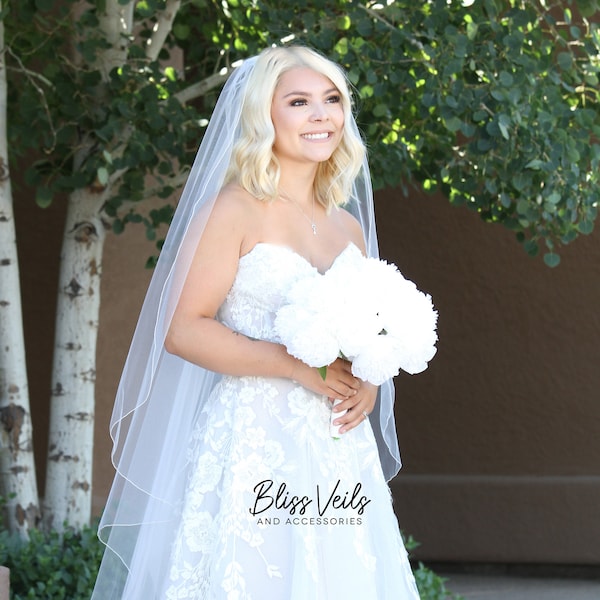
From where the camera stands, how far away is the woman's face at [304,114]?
3.07 meters

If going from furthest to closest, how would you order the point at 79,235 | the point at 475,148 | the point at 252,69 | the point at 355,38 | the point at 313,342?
the point at 79,235
the point at 355,38
the point at 475,148
the point at 252,69
the point at 313,342

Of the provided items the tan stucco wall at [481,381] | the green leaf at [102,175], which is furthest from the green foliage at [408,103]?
the tan stucco wall at [481,381]

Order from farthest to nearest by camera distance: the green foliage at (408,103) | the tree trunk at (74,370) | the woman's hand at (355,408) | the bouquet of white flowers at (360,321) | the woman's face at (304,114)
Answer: the tree trunk at (74,370) < the green foliage at (408,103) < the woman's face at (304,114) < the woman's hand at (355,408) < the bouquet of white flowers at (360,321)

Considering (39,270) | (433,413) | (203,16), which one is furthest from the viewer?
(433,413)

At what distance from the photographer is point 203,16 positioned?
5434 mm

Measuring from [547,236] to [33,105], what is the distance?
2262mm

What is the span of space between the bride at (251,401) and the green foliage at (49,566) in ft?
3.18

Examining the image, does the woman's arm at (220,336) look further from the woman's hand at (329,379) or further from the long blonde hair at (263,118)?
the long blonde hair at (263,118)

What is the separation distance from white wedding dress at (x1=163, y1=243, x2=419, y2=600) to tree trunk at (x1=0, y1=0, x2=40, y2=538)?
1.81 metres

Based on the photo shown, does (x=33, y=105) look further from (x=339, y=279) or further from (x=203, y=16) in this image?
(x=339, y=279)

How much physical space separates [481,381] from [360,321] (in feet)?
13.0

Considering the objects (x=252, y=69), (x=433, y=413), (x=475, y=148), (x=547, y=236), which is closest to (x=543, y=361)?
(x=433, y=413)

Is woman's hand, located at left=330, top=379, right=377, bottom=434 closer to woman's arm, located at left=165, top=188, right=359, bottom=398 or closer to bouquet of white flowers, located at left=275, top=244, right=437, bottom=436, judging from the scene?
woman's arm, located at left=165, top=188, right=359, bottom=398

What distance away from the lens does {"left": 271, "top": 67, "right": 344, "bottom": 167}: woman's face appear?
121 inches
